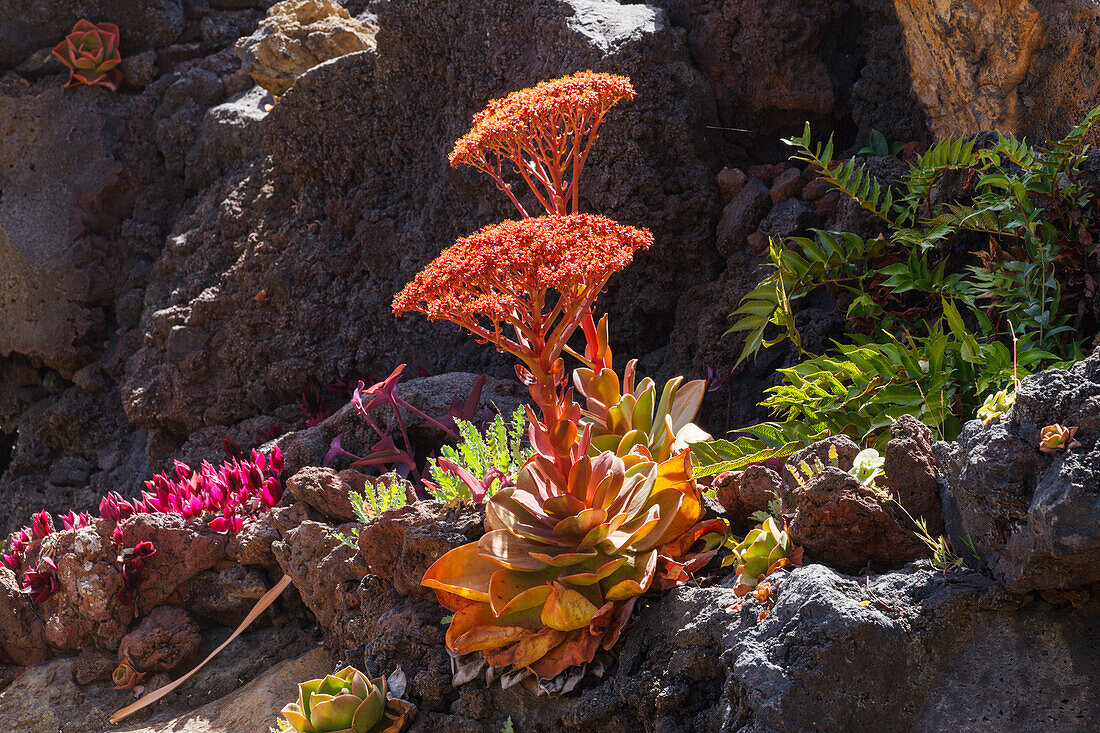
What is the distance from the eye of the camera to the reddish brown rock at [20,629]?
4.36m

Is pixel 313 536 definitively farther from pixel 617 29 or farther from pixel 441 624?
pixel 617 29

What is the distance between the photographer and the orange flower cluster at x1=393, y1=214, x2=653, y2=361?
2611mm

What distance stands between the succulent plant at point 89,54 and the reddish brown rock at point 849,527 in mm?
7465

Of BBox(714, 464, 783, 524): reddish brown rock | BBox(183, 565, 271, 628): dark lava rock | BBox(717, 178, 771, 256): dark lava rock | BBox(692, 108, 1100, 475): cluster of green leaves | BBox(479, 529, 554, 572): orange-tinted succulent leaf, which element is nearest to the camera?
BBox(479, 529, 554, 572): orange-tinted succulent leaf

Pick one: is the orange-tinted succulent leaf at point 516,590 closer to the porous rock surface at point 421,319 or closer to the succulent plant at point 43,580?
the porous rock surface at point 421,319

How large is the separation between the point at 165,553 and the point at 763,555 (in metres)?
3.04

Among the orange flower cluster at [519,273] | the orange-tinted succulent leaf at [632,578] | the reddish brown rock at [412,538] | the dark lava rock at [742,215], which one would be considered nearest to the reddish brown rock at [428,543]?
the reddish brown rock at [412,538]

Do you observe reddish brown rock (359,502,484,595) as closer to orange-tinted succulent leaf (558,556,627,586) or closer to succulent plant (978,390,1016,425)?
orange-tinted succulent leaf (558,556,627,586)

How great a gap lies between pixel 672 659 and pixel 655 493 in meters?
0.56

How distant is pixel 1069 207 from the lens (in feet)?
10.6

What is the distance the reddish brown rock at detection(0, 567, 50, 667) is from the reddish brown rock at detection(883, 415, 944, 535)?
13.7 ft

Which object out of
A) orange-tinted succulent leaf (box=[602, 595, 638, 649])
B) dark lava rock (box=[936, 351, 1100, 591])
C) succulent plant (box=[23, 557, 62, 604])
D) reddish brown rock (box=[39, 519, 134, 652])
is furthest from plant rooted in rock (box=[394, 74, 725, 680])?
succulent plant (box=[23, 557, 62, 604])

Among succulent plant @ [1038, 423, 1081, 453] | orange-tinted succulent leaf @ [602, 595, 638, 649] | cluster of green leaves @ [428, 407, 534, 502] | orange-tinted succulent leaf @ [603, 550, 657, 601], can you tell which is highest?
succulent plant @ [1038, 423, 1081, 453]

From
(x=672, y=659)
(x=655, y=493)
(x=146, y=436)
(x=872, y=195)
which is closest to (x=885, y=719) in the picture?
(x=672, y=659)
